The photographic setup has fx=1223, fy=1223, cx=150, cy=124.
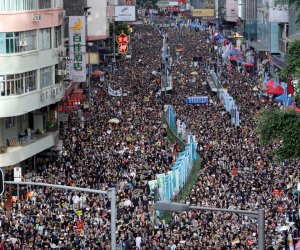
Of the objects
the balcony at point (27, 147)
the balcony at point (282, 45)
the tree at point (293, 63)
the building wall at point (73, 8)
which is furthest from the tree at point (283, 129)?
the balcony at point (282, 45)

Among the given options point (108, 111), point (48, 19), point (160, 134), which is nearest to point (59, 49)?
point (48, 19)

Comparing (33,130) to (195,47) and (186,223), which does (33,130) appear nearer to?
(186,223)

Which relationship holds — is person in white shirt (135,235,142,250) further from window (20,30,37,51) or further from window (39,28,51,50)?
window (39,28,51,50)

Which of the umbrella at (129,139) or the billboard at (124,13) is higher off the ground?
the billboard at (124,13)

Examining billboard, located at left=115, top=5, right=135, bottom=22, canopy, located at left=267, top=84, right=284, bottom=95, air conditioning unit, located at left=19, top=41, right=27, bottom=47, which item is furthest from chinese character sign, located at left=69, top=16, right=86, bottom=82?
billboard, located at left=115, top=5, right=135, bottom=22

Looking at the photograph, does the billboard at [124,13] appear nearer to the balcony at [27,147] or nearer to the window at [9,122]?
the balcony at [27,147]

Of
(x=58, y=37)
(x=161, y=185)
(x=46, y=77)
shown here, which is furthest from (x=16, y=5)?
(x=161, y=185)
